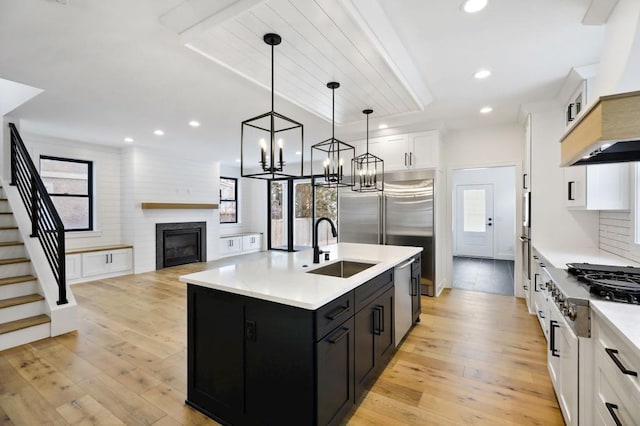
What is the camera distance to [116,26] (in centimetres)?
221

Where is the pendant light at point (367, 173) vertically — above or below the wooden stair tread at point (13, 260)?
above

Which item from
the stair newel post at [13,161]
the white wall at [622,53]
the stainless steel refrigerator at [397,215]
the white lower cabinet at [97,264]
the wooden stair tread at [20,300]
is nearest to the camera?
the white wall at [622,53]

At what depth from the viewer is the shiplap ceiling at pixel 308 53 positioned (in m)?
1.87

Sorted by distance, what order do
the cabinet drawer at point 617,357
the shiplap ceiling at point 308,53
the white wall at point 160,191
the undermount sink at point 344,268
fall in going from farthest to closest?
the white wall at point 160,191 < the undermount sink at point 344,268 < the shiplap ceiling at point 308,53 < the cabinet drawer at point 617,357

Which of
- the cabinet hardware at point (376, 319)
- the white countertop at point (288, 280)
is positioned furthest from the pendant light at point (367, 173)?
the cabinet hardware at point (376, 319)

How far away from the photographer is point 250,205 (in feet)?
31.1

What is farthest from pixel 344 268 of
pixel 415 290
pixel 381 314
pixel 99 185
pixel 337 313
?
pixel 99 185

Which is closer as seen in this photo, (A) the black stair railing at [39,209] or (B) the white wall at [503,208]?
(A) the black stair railing at [39,209]

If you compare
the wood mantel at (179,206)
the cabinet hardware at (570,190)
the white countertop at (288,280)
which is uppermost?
the cabinet hardware at (570,190)

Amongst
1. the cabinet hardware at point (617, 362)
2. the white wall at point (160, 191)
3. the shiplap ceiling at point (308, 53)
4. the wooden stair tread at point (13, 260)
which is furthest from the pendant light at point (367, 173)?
the white wall at point (160, 191)

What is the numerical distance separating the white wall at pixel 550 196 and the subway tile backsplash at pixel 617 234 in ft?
0.80

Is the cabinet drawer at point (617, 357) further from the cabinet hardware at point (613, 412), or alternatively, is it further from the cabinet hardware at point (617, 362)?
the cabinet hardware at point (613, 412)

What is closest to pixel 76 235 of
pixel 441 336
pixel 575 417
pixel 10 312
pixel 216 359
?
pixel 10 312

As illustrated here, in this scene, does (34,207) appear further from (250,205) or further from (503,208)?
(503,208)
